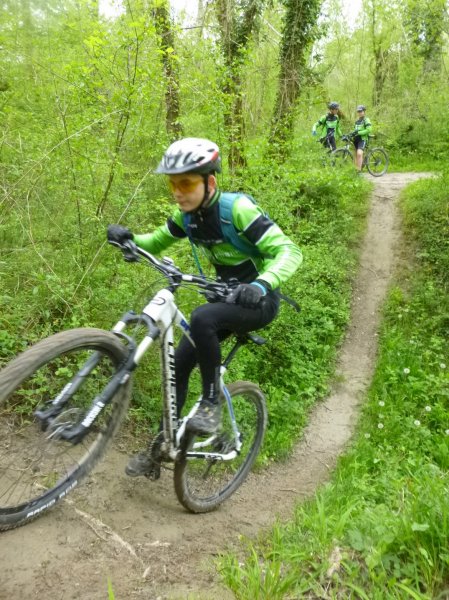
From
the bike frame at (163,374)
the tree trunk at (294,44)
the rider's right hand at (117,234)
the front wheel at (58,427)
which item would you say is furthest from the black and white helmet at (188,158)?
the tree trunk at (294,44)

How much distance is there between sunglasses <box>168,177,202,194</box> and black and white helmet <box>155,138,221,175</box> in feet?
0.25

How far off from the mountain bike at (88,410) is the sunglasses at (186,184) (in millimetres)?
457

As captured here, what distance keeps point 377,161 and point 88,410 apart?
14918 millimetres

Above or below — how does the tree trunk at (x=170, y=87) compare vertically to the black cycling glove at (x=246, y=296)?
above

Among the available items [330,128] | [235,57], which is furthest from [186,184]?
[330,128]

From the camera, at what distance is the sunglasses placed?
290cm

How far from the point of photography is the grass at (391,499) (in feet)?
7.09

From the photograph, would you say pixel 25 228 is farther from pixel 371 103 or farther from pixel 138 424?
pixel 371 103

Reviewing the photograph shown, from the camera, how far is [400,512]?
8.55ft

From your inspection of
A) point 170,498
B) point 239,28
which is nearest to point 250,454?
point 170,498

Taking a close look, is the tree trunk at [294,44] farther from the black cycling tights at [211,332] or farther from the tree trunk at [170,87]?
the black cycling tights at [211,332]

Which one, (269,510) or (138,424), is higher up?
(138,424)

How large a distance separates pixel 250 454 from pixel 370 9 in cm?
2712

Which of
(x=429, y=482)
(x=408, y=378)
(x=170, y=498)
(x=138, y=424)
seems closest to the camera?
(x=429, y=482)
